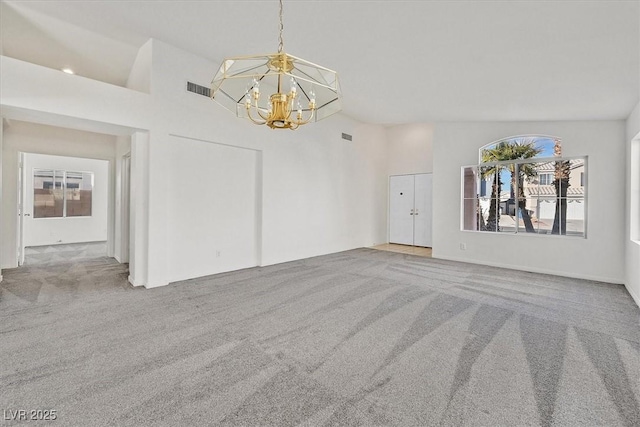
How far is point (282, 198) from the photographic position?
6051mm

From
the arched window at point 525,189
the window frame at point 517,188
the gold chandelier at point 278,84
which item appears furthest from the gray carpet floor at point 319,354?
the gold chandelier at point 278,84

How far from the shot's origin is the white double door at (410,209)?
8.27 meters

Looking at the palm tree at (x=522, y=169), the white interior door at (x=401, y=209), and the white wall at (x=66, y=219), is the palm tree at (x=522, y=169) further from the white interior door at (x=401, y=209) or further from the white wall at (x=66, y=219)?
the white wall at (x=66, y=219)

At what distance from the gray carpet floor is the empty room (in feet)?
0.08

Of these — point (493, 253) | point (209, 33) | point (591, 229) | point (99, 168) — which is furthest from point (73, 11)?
point (591, 229)

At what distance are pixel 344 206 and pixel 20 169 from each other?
6.79 meters

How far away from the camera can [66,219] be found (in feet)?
27.8

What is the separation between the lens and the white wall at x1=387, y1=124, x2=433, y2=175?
8.16 meters

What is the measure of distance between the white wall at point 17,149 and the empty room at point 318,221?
0.13 ft

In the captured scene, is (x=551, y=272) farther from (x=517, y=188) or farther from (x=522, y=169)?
(x=522, y=169)

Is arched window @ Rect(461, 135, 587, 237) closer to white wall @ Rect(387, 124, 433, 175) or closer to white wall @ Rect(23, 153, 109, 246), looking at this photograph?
white wall @ Rect(387, 124, 433, 175)

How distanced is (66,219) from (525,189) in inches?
463

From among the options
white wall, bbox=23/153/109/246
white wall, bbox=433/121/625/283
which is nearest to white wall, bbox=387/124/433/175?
white wall, bbox=433/121/625/283

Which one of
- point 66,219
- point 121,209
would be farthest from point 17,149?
point 66,219
